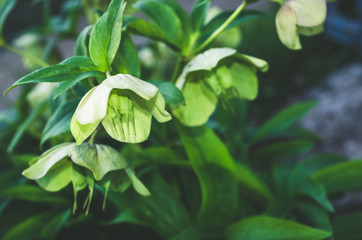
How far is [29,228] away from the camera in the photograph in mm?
733

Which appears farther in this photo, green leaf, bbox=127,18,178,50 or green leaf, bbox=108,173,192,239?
green leaf, bbox=108,173,192,239

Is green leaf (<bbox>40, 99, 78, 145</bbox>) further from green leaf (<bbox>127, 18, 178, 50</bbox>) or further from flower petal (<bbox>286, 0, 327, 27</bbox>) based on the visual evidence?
flower petal (<bbox>286, 0, 327, 27</bbox>)

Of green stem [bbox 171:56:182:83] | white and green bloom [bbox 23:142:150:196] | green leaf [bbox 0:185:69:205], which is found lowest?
green leaf [bbox 0:185:69:205]

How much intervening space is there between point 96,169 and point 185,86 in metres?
0.18

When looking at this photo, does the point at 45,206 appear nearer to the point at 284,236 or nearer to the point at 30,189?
the point at 30,189

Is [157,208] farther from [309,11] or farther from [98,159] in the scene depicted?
[309,11]

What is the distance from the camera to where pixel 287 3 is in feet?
1.58

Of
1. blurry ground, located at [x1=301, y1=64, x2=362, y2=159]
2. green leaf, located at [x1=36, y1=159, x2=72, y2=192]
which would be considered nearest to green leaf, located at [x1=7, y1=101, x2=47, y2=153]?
green leaf, located at [x1=36, y1=159, x2=72, y2=192]

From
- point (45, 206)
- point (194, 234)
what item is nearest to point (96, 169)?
point (194, 234)

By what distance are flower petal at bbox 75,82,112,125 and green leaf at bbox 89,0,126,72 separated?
6cm

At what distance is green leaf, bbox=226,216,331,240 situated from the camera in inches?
21.7

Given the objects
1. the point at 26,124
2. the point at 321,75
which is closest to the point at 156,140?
the point at 26,124

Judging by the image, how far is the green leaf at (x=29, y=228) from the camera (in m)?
0.71

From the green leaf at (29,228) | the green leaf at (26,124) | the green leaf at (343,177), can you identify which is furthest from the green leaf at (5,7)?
the green leaf at (343,177)
